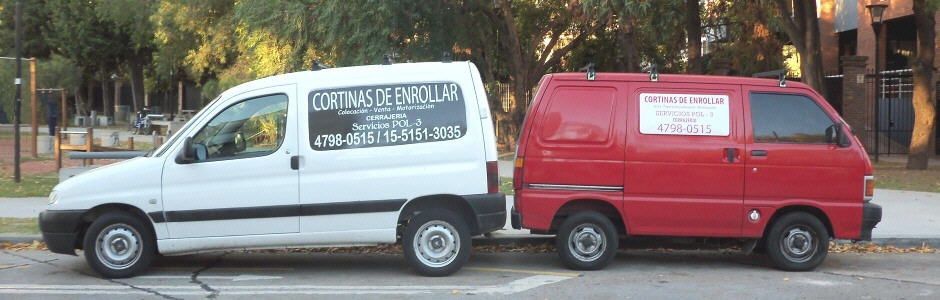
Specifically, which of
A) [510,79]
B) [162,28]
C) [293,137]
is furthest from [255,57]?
[293,137]

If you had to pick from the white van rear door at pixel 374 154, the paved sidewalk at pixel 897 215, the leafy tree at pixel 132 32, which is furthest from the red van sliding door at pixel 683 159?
the leafy tree at pixel 132 32

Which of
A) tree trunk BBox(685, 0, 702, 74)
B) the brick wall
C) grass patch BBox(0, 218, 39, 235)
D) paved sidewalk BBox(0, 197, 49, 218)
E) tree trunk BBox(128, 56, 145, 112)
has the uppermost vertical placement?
tree trunk BBox(128, 56, 145, 112)

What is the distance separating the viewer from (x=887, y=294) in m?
7.78

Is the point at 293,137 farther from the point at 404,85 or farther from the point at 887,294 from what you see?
the point at 887,294

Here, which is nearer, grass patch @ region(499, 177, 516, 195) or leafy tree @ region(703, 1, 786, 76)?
grass patch @ region(499, 177, 516, 195)

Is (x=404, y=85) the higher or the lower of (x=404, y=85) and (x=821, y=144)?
the higher

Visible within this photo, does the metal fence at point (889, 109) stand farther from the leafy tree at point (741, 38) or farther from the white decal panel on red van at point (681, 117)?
the white decal panel on red van at point (681, 117)

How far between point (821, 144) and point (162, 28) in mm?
30895

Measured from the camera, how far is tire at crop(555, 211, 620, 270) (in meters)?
8.62

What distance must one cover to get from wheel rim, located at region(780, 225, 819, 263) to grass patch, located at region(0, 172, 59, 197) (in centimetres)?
1089

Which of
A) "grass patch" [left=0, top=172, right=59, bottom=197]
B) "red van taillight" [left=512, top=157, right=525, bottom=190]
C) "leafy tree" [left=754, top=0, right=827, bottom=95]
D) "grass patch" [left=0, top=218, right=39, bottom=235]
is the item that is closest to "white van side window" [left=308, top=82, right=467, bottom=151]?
"red van taillight" [left=512, top=157, right=525, bottom=190]

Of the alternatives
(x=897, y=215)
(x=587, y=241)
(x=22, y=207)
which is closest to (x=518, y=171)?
(x=587, y=241)

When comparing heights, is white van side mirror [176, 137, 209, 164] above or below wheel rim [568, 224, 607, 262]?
above

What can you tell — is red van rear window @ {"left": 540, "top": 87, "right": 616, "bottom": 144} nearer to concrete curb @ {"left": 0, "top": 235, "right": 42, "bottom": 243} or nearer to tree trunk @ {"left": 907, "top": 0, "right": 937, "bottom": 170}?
concrete curb @ {"left": 0, "top": 235, "right": 42, "bottom": 243}
